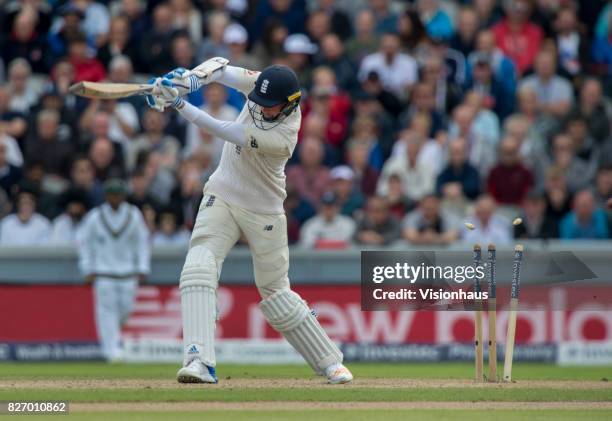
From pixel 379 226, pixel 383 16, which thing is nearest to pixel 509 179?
pixel 379 226

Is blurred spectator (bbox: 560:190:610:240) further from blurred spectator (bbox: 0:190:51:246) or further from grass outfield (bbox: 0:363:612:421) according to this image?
blurred spectator (bbox: 0:190:51:246)

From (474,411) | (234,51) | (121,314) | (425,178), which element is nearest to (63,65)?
(234,51)

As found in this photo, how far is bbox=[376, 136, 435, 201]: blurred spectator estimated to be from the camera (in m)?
17.3

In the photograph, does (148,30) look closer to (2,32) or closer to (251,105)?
(2,32)

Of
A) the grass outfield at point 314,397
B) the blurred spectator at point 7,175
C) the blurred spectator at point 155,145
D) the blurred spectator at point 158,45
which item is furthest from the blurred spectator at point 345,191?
the grass outfield at point 314,397

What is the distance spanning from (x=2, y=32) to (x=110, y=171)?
10.2 ft

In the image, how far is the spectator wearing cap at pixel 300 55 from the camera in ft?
60.3

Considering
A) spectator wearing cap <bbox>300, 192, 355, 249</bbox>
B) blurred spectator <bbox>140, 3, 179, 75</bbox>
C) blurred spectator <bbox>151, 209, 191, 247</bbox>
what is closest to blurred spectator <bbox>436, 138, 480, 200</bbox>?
spectator wearing cap <bbox>300, 192, 355, 249</bbox>

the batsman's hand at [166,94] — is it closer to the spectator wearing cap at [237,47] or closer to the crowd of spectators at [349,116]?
the crowd of spectators at [349,116]

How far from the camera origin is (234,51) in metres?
18.2

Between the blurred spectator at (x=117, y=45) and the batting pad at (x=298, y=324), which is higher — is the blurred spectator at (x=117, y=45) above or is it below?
above

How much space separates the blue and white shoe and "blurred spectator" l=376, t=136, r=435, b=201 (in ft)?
23.7

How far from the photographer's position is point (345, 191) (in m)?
17.1

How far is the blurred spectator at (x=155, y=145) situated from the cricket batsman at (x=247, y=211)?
6663 mm
